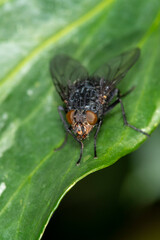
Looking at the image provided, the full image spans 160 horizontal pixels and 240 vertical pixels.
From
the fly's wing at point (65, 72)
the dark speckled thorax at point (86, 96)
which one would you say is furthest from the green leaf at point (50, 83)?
the dark speckled thorax at point (86, 96)

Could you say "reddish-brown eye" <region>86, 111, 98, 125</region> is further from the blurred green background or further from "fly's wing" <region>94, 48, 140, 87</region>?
the blurred green background

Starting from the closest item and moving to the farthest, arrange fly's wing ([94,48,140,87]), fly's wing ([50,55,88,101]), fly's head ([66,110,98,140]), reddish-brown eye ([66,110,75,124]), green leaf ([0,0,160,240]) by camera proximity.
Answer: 1. green leaf ([0,0,160,240])
2. fly's head ([66,110,98,140])
3. reddish-brown eye ([66,110,75,124])
4. fly's wing ([94,48,140,87])
5. fly's wing ([50,55,88,101])

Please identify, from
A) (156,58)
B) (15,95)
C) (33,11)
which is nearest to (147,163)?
A: (156,58)

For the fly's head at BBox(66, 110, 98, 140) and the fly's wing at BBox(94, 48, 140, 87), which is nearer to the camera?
the fly's head at BBox(66, 110, 98, 140)

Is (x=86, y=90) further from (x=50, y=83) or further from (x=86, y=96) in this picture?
(x=50, y=83)

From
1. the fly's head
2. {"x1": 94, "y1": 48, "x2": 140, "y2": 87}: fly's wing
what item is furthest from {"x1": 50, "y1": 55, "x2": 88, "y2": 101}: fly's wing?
the fly's head

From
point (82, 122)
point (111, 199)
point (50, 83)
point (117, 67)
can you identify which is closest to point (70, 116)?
point (82, 122)

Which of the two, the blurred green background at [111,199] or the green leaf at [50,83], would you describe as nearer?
the green leaf at [50,83]

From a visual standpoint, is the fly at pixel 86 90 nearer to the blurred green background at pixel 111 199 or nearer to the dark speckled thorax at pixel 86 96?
the dark speckled thorax at pixel 86 96
